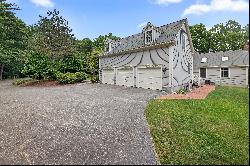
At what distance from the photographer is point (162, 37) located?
63.6ft

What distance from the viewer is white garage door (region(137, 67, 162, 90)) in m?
18.8

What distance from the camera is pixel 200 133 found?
7.77 meters

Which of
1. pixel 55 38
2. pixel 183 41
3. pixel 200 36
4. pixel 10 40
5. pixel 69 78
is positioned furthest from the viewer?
pixel 200 36

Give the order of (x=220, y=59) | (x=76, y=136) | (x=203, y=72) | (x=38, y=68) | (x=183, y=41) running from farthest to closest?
(x=203, y=72)
(x=220, y=59)
(x=38, y=68)
(x=183, y=41)
(x=76, y=136)

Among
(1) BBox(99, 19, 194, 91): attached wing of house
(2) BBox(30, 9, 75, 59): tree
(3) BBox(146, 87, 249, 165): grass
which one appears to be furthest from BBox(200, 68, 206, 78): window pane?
(3) BBox(146, 87, 249, 165): grass

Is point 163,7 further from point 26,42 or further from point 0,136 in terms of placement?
point 26,42

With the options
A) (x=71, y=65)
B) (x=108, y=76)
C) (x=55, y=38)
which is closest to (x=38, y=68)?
(x=71, y=65)

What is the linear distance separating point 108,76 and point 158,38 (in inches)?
321

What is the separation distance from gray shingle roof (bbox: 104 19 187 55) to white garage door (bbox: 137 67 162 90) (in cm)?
212

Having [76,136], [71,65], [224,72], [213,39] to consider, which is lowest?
[76,136]

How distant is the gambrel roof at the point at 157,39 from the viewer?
1875 cm

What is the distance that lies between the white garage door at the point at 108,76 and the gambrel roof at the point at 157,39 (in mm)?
1902

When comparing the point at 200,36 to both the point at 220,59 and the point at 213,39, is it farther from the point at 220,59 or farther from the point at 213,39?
the point at 220,59

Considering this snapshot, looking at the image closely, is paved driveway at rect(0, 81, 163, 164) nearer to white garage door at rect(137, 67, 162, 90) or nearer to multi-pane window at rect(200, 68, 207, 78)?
white garage door at rect(137, 67, 162, 90)
